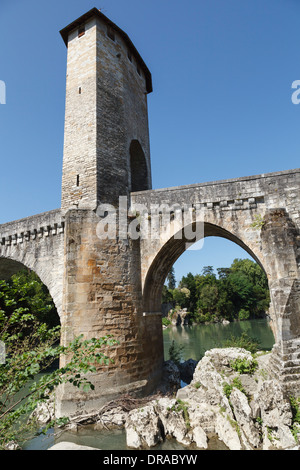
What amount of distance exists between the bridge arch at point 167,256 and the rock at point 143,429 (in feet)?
9.06

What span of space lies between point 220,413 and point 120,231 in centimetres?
463

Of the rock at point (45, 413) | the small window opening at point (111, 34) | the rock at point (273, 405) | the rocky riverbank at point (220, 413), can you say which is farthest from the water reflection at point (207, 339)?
the small window opening at point (111, 34)

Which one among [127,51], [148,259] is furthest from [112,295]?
[127,51]

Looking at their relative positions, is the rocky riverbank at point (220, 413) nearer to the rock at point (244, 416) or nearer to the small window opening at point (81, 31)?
the rock at point (244, 416)

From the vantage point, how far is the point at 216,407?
571 cm

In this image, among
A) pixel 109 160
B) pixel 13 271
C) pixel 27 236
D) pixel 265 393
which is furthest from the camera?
pixel 13 271

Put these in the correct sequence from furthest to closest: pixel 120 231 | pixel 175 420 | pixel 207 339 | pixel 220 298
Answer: pixel 220 298 → pixel 207 339 → pixel 120 231 → pixel 175 420

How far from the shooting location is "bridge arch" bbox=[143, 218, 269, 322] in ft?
24.6

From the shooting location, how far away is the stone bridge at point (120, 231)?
6.32 m

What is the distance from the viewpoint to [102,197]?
771cm

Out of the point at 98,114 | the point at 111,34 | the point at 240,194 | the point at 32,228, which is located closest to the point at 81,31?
the point at 111,34

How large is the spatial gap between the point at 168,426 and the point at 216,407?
102cm

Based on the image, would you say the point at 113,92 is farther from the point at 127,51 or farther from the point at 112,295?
the point at 112,295

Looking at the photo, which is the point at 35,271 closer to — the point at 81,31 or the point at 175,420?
the point at 175,420
